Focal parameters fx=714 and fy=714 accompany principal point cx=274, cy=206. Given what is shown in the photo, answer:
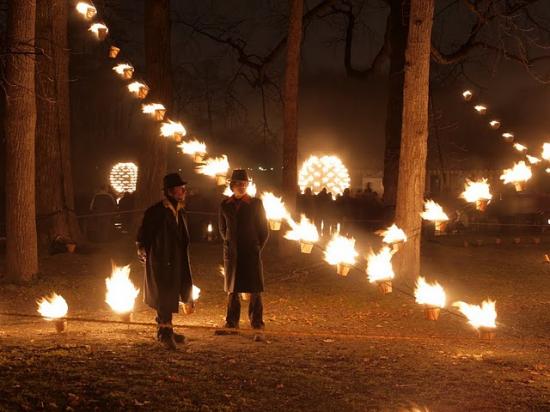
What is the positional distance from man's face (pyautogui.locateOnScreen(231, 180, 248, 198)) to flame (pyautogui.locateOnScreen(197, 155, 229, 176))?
7.11 ft

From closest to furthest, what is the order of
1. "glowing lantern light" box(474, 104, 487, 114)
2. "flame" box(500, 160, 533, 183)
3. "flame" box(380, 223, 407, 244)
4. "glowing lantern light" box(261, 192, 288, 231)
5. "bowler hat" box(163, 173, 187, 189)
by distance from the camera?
"bowler hat" box(163, 173, 187, 189) → "glowing lantern light" box(261, 192, 288, 231) → "flame" box(380, 223, 407, 244) → "flame" box(500, 160, 533, 183) → "glowing lantern light" box(474, 104, 487, 114)

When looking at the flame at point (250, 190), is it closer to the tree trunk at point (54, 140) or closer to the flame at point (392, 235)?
the flame at point (392, 235)

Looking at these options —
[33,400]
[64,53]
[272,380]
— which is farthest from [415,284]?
[64,53]

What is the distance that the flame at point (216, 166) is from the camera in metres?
10.8

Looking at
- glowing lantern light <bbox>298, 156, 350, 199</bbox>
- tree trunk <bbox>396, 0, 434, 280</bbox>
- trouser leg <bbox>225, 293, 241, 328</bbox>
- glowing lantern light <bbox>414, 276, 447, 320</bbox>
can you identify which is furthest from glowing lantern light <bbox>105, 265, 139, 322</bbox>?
glowing lantern light <bbox>298, 156, 350, 199</bbox>

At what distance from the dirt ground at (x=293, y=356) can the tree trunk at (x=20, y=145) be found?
61 centimetres

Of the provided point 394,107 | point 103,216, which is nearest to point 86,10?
point 394,107

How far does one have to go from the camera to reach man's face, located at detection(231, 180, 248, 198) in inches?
340

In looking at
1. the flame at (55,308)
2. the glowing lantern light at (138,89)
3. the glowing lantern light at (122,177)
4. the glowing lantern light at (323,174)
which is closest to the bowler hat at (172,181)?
the flame at (55,308)

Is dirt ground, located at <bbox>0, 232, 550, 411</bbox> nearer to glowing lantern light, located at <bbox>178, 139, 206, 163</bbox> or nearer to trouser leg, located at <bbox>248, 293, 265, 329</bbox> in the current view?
trouser leg, located at <bbox>248, 293, 265, 329</bbox>

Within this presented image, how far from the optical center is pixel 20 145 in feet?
39.5

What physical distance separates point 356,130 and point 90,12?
28999mm

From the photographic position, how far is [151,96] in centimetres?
1839

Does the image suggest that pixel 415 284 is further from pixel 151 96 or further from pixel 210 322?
pixel 151 96
